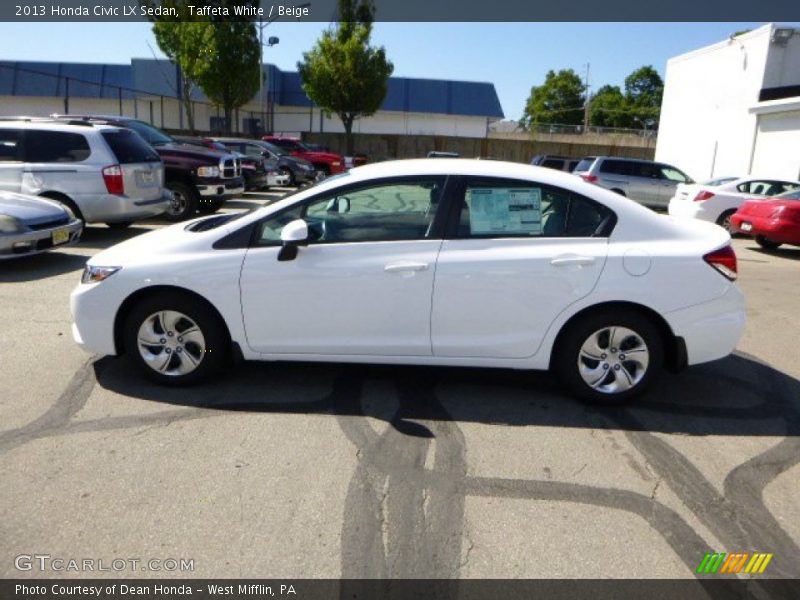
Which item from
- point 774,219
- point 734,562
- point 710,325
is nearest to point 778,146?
point 774,219

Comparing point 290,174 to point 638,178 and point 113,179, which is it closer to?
point 638,178

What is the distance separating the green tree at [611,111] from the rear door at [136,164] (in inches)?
3310

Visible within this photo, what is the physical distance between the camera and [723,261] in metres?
4.09

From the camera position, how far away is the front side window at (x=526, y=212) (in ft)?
13.6

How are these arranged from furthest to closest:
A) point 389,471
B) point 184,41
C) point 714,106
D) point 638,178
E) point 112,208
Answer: point 184,41, point 714,106, point 638,178, point 112,208, point 389,471

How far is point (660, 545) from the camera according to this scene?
2.83m

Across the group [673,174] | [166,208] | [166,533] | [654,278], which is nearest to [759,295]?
[654,278]

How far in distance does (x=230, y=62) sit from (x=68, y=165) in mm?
20789

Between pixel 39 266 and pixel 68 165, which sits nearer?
pixel 39 266

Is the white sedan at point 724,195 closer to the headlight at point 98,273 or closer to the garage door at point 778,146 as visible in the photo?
the garage door at point 778,146

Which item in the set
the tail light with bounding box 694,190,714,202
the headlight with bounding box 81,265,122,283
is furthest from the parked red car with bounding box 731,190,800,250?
the headlight with bounding box 81,265,122,283

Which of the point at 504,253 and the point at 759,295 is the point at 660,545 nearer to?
the point at 504,253

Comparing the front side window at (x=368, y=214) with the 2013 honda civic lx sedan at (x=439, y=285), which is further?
the front side window at (x=368, y=214)

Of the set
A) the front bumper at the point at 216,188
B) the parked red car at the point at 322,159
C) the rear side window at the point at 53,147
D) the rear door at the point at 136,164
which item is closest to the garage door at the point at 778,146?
the parked red car at the point at 322,159
